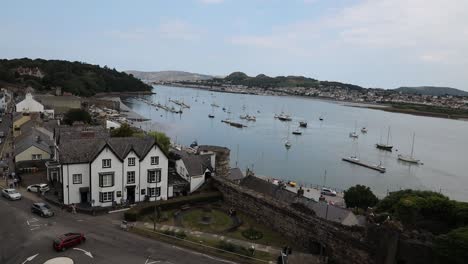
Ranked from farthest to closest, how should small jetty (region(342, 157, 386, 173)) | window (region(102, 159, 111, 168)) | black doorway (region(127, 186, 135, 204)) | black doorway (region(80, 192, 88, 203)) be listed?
small jetty (region(342, 157, 386, 173)) < black doorway (region(127, 186, 135, 204)) < black doorway (region(80, 192, 88, 203)) < window (region(102, 159, 111, 168))

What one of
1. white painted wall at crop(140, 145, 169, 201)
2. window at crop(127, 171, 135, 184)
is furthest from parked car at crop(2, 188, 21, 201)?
white painted wall at crop(140, 145, 169, 201)

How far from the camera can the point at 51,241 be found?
23.5 m

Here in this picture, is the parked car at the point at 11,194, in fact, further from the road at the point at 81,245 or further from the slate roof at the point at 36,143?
the slate roof at the point at 36,143

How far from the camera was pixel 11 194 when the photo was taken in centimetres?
3056

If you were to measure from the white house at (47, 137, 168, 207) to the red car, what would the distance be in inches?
287

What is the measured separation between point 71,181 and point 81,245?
A: 8.52 metres

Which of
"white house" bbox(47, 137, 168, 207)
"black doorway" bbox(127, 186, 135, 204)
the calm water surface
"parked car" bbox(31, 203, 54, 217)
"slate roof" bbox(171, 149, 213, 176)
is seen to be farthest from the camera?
the calm water surface

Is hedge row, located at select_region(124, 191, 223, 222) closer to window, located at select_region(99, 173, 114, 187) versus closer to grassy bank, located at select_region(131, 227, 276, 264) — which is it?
grassy bank, located at select_region(131, 227, 276, 264)

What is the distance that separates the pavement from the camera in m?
21.8

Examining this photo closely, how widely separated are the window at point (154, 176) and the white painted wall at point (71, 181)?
5165 millimetres

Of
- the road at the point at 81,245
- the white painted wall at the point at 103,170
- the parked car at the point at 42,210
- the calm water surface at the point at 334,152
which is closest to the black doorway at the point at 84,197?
the white painted wall at the point at 103,170

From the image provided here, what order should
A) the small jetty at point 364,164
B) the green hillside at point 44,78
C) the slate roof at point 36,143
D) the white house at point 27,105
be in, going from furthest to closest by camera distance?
the green hillside at point 44,78 < the white house at point 27,105 < the small jetty at point 364,164 < the slate roof at point 36,143

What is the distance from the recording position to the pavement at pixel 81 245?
71.4 feet

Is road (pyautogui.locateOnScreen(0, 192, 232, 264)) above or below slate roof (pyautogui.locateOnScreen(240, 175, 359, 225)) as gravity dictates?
below
